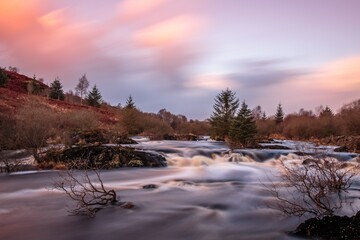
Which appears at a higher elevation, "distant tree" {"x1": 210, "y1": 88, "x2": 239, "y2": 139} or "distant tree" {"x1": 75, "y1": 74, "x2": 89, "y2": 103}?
"distant tree" {"x1": 75, "y1": 74, "x2": 89, "y2": 103}

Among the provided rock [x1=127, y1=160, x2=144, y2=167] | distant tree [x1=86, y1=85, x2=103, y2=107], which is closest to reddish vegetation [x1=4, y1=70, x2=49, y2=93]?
distant tree [x1=86, y1=85, x2=103, y2=107]

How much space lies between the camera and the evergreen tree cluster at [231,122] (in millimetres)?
33500

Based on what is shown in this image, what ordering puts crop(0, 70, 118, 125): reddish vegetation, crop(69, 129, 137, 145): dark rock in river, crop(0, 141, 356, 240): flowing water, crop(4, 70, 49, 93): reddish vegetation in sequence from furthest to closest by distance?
crop(4, 70, 49, 93): reddish vegetation → crop(0, 70, 118, 125): reddish vegetation → crop(69, 129, 137, 145): dark rock in river → crop(0, 141, 356, 240): flowing water

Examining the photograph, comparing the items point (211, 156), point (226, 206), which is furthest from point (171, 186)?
point (211, 156)

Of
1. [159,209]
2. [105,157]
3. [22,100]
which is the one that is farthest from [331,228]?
[22,100]

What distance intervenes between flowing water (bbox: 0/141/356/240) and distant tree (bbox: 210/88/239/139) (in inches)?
1030

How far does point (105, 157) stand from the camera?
54.7ft

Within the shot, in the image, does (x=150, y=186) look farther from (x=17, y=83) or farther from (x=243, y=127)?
(x=17, y=83)

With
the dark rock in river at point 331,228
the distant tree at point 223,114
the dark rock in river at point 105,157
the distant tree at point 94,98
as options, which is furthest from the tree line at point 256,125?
the distant tree at point 94,98

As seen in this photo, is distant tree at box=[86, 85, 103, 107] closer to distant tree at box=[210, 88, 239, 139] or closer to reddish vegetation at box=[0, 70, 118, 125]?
reddish vegetation at box=[0, 70, 118, 125]

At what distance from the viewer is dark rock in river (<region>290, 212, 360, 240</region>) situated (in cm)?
594

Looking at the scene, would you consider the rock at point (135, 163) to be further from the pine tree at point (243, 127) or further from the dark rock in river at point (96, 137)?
the pine tree at point (243, 127)

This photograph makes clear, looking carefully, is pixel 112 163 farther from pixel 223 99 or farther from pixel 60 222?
pixel 223 99

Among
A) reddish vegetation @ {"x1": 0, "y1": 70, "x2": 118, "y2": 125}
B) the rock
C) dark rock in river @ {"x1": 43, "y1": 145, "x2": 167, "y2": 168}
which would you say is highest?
reddish vegetation @ {"x1": 0, "y1": 70, "x2": 118, "y2": 125}
